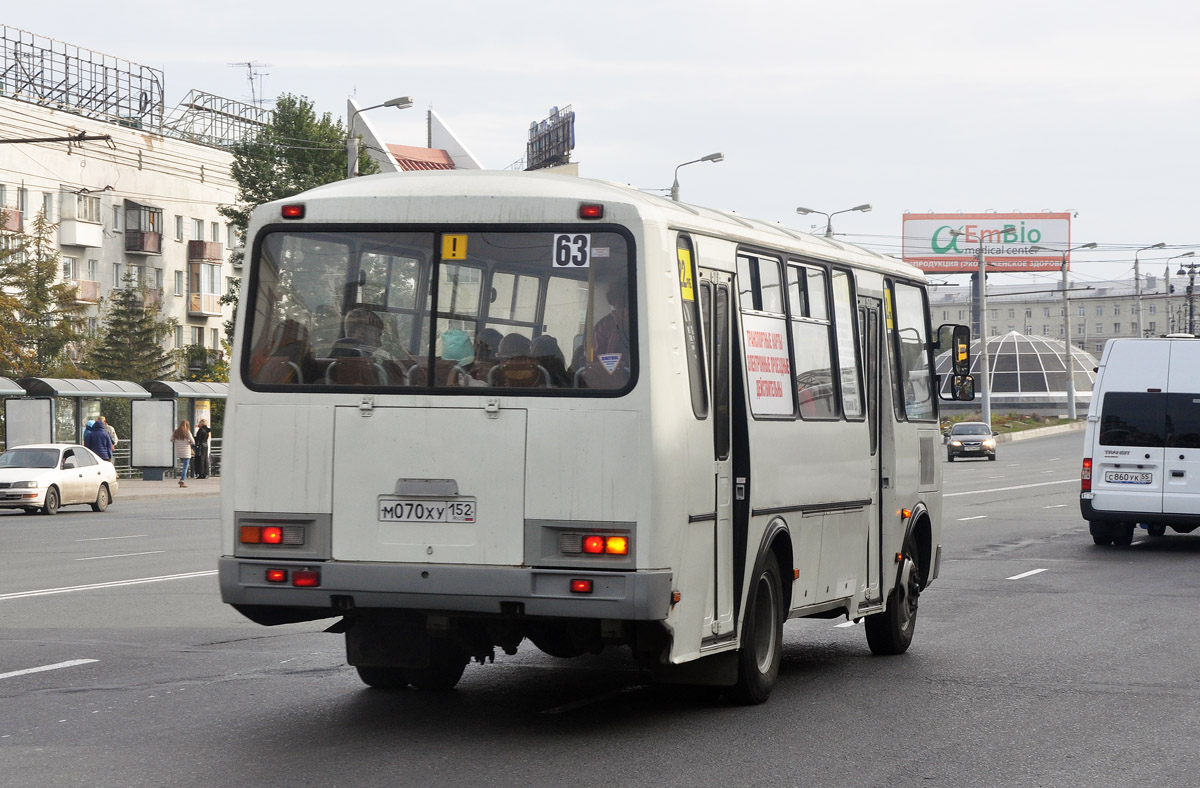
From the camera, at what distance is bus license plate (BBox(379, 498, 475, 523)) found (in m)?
8.04

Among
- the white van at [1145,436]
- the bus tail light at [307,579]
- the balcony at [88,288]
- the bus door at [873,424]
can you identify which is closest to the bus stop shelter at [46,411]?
the white van at [1145,436]

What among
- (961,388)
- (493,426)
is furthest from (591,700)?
(961,388)

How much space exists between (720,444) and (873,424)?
2.84 meters

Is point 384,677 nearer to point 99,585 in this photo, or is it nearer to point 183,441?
point 99,585

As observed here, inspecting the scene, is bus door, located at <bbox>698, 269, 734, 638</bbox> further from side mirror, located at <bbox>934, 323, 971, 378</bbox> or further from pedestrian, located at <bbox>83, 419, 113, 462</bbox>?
pedestrian, located at <bbox>83, 419, 113, 462</bbox>

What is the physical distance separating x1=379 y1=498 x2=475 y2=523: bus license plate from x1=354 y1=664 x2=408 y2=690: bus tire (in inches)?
63.5

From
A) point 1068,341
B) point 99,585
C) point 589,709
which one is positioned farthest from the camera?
point 1068,341

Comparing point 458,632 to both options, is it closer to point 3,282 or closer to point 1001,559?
point 1001,559

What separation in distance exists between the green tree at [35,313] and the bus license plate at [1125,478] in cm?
3463

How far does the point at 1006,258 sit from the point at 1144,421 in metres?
113

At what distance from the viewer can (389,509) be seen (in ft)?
26.7

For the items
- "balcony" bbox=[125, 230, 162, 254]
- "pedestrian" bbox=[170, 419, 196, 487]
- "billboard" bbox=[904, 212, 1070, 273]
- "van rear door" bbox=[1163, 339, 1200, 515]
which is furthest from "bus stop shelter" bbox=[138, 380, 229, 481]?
"billboard" bbox=[904, 212, 1070, 273]

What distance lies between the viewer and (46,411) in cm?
4028

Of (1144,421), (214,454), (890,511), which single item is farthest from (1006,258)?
(890,511)
